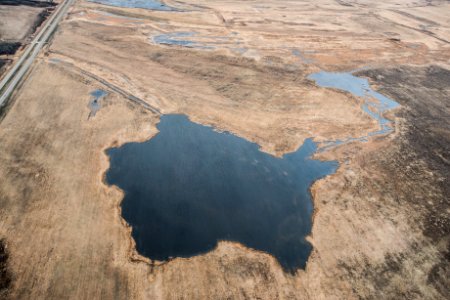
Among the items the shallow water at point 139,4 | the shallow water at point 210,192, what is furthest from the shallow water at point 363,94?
the shallow water at point 139,4

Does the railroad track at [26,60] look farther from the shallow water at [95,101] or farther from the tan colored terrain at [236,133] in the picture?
the shallow water at [95,101]

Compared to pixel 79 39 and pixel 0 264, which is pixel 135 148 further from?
pixel 79 39

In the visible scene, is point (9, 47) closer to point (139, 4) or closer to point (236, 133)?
point (139, 4)

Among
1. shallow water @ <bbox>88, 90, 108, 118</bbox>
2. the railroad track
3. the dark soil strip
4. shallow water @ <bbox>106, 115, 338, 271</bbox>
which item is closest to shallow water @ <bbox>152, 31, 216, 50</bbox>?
the railroad track

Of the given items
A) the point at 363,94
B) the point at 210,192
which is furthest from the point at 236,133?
the point at 363,94

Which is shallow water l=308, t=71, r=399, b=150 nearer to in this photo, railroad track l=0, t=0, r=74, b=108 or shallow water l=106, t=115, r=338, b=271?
shallow water l=106, t=115, r=338, b=271
